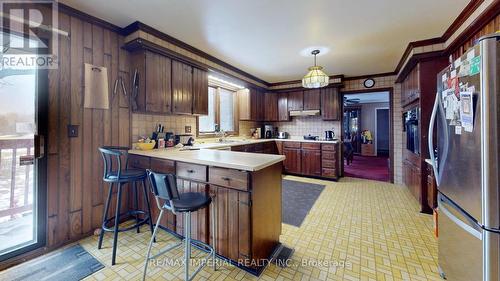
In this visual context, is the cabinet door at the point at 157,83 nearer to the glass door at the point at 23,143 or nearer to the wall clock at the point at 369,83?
the glass door at the point at 23,143

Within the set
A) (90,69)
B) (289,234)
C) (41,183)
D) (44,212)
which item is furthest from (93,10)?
(289,234)

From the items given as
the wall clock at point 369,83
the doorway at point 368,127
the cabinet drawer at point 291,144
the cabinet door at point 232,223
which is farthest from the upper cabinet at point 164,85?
the doorway at point 368,127

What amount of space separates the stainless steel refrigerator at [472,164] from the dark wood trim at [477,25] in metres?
0.95

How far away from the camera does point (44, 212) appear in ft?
6.35

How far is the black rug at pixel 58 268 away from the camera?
1.61 metres

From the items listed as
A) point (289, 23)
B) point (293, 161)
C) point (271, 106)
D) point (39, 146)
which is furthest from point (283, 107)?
point (39, 146)

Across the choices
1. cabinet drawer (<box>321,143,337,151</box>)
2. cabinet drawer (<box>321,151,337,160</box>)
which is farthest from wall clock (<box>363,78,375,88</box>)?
cabinet drawer (<box>321,151,337,160</box>)

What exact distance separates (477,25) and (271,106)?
3978 millimetres

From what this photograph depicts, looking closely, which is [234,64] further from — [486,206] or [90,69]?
[486,206]

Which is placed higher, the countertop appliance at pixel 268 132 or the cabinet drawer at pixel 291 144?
the countertop appliance at pixel 268 132

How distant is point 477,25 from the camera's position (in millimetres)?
1994

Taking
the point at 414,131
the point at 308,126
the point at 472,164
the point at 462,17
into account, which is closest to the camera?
the point at 472,164

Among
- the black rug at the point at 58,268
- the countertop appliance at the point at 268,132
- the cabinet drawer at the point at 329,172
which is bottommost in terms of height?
the black rug at the point at 58,268

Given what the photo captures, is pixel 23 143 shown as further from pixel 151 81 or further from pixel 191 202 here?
pixel 191 202
